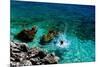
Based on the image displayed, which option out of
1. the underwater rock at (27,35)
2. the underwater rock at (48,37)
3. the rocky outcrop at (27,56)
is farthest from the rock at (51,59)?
the underwater rock at (27,35)

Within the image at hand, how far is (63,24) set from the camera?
218cm

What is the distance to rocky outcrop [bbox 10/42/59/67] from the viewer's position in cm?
198

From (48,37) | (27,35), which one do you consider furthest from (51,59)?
(27,35)

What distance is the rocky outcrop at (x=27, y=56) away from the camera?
198cm

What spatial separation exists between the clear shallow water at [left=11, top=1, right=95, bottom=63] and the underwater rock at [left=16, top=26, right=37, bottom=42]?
0.03m

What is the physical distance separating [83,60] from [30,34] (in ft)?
2.11

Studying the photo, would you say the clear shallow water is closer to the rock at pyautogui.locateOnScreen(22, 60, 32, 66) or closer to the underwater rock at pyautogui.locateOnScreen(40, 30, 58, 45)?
the underwater rock at pyautogui.locateOnScreen(40, 30, 58, 45)

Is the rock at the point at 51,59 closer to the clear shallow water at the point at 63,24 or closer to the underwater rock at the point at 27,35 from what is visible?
the clear shallow water at the point at 63,24

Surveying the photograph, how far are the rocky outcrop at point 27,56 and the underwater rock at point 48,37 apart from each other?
0.09 m

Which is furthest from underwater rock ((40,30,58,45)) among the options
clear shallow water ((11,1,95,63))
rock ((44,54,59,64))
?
rock ((44,54,59,64))

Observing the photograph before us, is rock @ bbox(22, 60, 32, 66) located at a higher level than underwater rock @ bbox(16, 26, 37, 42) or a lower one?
lower

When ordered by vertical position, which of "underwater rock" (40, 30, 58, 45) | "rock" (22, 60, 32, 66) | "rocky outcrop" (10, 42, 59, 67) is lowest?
"rock" (22, 60, 32, 66)
